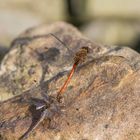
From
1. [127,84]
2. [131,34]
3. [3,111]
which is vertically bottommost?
[131,34]

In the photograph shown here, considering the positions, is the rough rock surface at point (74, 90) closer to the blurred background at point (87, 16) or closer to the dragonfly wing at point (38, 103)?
the dragonfly wing at point (38, 103)

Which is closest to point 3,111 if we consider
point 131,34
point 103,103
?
point 103,103

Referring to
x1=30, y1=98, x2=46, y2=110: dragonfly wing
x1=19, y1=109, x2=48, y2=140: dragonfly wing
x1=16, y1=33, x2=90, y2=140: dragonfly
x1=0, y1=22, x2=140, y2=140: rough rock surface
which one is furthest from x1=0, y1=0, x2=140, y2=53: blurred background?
x1=19, y1=109, x2=48, y2=140: dragonfly wing

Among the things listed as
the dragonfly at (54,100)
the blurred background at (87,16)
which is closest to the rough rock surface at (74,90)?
the dragonfly at (54,100)

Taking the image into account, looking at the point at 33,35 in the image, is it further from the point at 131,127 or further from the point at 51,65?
the point at 131,127

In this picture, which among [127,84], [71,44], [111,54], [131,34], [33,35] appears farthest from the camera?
[131,34]

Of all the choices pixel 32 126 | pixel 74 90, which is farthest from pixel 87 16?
pixel 32 126
